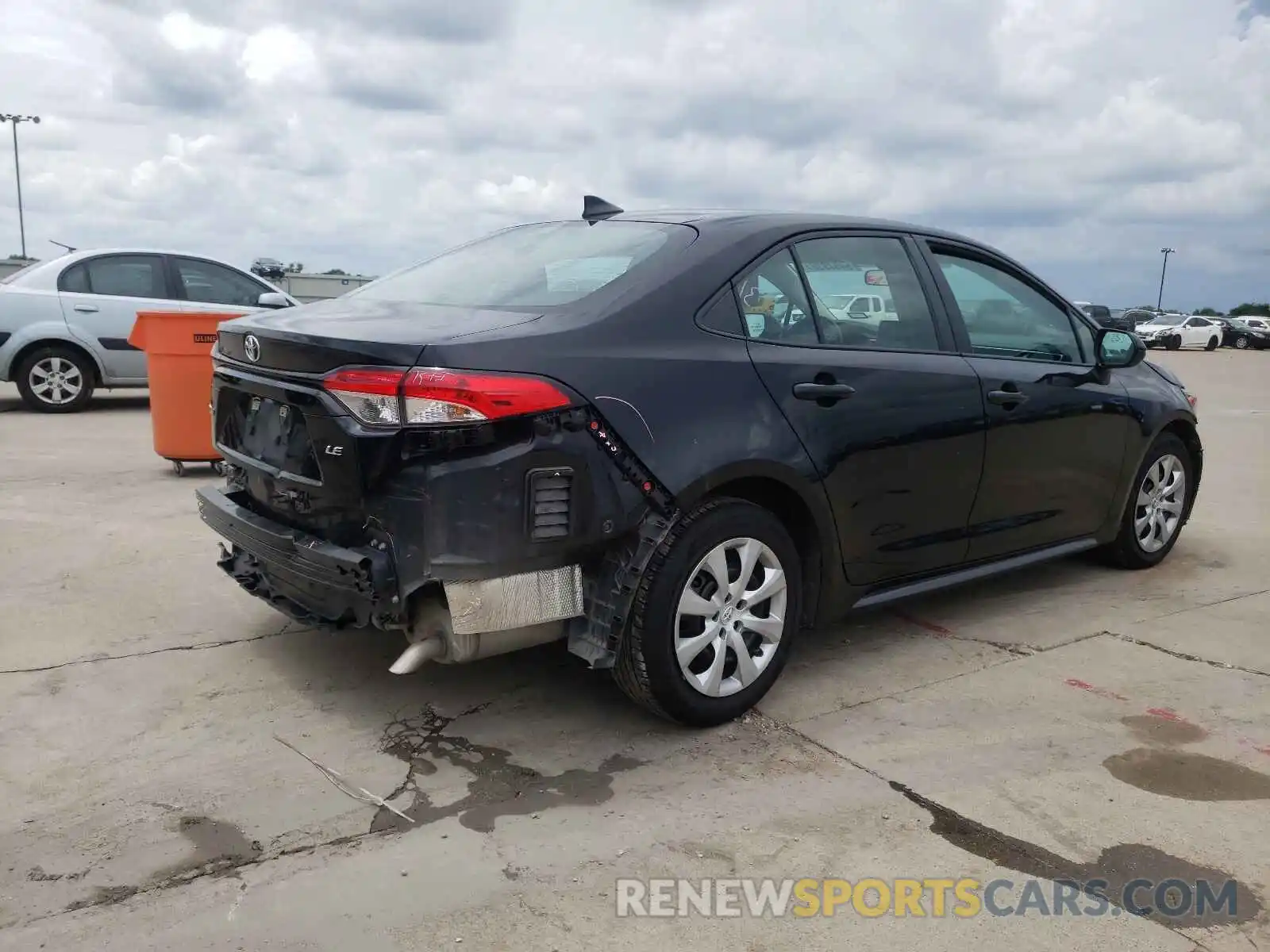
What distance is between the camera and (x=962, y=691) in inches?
159

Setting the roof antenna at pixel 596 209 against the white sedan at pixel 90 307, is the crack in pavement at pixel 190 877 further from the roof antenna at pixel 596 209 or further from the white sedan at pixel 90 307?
the white sedan at pixel 90 307

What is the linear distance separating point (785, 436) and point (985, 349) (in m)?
1.35

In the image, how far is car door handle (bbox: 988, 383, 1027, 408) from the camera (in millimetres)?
4414

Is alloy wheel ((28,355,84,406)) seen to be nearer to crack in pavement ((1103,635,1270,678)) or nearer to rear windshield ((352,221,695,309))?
rear windshield ((352,221,695,309))

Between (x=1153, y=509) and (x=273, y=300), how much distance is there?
606 centimetres

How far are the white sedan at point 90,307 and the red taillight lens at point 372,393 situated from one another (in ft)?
25.0

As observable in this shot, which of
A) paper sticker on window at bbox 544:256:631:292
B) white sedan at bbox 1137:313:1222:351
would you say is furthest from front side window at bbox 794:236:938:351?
white sedan at bbox 1137:313:1222:351

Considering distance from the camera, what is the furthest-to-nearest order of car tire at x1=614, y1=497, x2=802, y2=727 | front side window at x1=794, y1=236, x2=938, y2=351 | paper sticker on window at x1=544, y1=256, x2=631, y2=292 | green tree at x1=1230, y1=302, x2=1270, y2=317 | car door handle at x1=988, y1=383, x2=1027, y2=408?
green tree at x1=1230, y1=302, x2=1270, y2=317
car door handle at x1=988, y1=383, x2=1027, y2=408
front side window at x1=794, y1=236, x2=938, y2=351
paper sticker on window at x1=544, y1=256, x2=631, y2=292
car tire at x1=614, y1=497, x2=802, y2=727

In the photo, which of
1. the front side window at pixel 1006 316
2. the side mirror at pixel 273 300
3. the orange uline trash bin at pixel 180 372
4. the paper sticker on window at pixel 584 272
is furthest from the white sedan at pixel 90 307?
the front side window at pixel 1006 316

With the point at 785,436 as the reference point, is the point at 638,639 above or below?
below

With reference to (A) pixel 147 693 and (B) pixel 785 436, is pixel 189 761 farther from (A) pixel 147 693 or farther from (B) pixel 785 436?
(B) pixel 785 436

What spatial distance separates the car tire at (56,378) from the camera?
10422 millimetres

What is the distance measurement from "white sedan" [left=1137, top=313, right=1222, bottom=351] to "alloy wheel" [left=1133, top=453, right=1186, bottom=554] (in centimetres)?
4030

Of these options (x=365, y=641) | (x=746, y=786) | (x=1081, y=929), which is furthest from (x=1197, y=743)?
(x=365, y=641)
